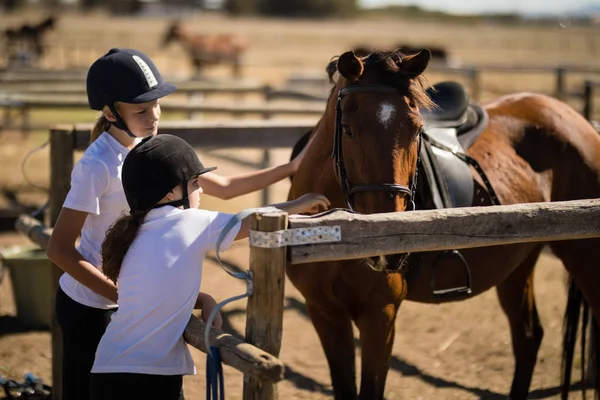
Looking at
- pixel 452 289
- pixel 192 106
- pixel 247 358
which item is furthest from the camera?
pixel 192 106

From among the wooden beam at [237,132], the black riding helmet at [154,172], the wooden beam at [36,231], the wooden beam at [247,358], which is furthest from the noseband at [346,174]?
the wooden beam at [36,231]

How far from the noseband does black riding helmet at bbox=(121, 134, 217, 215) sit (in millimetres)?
705

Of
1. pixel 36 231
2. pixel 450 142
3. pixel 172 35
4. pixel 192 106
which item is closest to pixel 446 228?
pixel 450 142

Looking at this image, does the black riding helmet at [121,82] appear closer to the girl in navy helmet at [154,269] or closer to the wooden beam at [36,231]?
the girl in navy helmet at [154,269]

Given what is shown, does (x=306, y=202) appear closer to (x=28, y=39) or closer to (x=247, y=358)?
(x=247, y=358)

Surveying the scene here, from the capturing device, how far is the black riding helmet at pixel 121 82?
2.87 meters

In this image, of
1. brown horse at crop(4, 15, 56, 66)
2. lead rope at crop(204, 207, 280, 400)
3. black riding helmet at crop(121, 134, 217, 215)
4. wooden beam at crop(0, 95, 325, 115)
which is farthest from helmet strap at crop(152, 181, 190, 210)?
brown horse at crop(4, 15, 56, 66)

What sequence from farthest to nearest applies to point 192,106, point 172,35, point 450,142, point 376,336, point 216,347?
1. point 172,35
2. point 192,106
3. point 450,142
4. point 376,336
5. point 216,347

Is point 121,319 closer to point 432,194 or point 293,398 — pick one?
point 432,194

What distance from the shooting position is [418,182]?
11.3 feet

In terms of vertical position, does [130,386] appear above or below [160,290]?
below

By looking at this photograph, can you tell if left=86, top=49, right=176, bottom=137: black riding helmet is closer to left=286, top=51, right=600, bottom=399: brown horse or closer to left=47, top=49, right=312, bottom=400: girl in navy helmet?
left=47, top=49, right=312, bottom=400: girl in navy helmet

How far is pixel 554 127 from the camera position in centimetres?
422

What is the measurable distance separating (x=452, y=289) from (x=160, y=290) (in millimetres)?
1854
